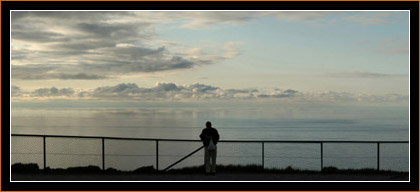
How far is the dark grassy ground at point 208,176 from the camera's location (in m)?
17.1

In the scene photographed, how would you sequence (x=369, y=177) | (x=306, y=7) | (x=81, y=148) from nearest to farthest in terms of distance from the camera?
(x=306, y=7) < (x=369, y=177) < (x=81, y=148)

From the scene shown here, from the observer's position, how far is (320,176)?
17812mm

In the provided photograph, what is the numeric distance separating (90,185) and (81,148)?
78.0 m

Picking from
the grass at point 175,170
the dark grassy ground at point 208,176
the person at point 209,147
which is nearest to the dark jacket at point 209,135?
the person at point 209,147

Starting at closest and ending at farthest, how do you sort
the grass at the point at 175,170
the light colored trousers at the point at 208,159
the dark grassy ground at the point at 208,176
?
the dark grassy ground at the point at 208,176
the light colored trousers at the point at 208,159
the grass at the point at 175,170

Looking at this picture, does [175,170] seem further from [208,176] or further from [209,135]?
[209,135]

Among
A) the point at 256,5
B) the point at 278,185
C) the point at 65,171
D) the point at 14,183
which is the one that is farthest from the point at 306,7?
the point at 65,171

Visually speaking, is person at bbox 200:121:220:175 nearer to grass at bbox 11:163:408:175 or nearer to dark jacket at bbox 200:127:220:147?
dark jacket at bbox 200:127:220:147

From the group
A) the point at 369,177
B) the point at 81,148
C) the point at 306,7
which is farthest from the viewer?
the point at 81,148

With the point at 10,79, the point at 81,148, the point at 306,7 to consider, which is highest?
the point at 306,7

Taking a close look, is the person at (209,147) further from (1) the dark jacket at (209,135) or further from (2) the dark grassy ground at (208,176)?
(2) the dark grassy ground at (208,176)

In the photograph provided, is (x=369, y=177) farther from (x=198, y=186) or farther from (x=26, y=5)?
(x=26, y=5)

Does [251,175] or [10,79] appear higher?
[10,79]

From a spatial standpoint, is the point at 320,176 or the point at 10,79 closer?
the point at 10,79
